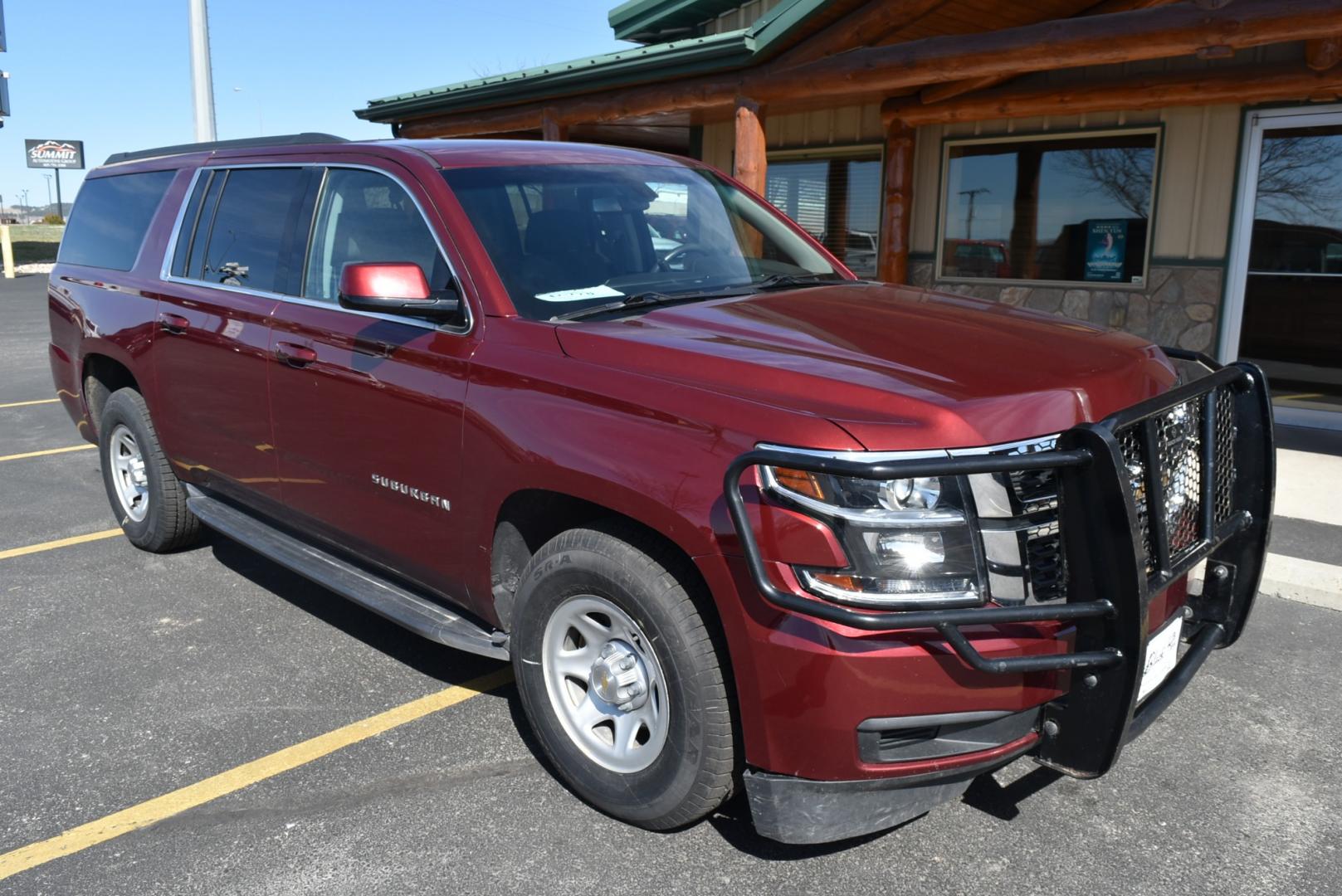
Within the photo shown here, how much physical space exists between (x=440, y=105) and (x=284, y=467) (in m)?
10.1

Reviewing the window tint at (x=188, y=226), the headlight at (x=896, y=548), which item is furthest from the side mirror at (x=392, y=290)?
the window tint at (x=188, y=226)

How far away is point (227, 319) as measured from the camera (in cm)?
434

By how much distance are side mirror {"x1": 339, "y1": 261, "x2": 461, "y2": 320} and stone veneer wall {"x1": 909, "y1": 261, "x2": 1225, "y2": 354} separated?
6.53m

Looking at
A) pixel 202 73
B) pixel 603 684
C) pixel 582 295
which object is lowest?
pixel 603 684

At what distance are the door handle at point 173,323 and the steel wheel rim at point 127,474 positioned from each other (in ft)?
2.99

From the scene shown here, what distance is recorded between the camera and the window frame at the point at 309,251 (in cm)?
338

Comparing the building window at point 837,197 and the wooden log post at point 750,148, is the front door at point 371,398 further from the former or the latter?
the building window at point 837,197

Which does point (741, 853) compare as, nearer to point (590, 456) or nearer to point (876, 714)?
point (876, 714)

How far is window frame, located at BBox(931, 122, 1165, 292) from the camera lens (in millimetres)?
9211

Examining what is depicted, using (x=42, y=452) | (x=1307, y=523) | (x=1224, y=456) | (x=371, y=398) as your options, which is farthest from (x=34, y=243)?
(x=1224, y=456)

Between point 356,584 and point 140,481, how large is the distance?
7.65 ft

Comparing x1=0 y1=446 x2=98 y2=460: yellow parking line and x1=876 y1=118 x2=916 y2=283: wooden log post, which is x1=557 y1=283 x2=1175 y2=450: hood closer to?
x1=0 y1=446 x2=98 y2=460: yellow parking line

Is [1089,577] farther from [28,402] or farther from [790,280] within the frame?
[28,402]

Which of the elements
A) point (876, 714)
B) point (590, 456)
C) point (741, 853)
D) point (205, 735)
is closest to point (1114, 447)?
point (876, 714)
